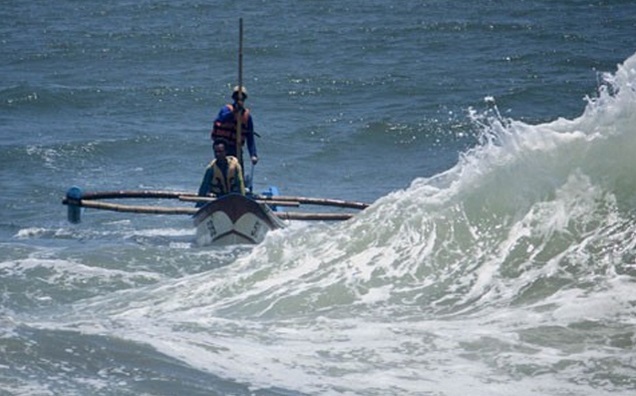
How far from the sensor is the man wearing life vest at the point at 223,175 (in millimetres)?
→ 17188

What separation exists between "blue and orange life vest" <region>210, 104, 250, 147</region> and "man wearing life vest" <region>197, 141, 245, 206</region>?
75 centimetres

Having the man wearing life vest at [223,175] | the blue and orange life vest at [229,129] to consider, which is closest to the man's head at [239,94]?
the blue and orange life vest at [229,129]

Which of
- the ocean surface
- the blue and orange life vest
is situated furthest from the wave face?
the blue and orange life vest

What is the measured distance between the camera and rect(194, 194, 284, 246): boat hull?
16422 millimetres

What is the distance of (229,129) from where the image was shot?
18.1 meters

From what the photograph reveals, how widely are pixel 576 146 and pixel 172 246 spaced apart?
5.05m

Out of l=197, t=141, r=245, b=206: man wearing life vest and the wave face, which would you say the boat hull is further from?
the wave face

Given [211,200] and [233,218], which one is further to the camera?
[211,200]

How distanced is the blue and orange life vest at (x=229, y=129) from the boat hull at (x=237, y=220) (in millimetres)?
1706

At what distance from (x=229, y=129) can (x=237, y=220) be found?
6.56 ft

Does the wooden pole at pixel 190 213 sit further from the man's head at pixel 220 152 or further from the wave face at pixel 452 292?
the wave face at pixel 452 292

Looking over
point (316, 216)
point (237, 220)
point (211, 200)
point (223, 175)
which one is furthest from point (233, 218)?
point (316, 216)

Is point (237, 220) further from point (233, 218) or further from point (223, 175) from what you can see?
point (223, 175)

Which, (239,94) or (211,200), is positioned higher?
(239,94)
